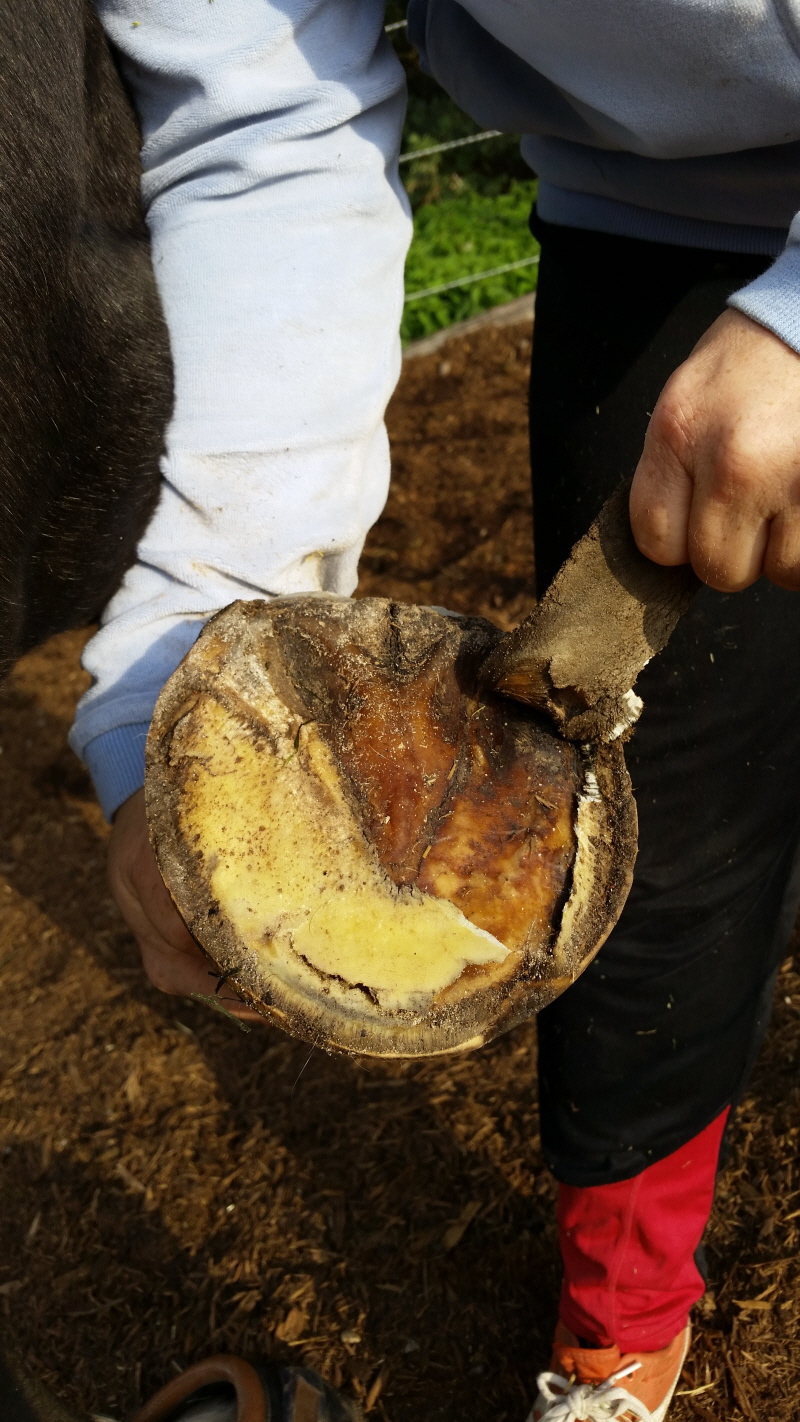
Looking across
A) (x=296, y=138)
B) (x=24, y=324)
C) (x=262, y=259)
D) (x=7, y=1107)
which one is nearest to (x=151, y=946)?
(x=24, y=324)

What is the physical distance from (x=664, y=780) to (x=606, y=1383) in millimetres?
1026

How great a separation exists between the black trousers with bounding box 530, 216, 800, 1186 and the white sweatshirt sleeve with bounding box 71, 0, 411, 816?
0.34 metres

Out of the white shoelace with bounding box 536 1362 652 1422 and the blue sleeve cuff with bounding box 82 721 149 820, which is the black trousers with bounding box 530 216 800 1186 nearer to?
the white shoelace with bounding box 536 1362 652 1422

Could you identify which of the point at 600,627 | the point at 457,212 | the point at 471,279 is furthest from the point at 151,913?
the point at 457,212

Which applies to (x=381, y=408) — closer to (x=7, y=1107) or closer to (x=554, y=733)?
(x=554, y=733)

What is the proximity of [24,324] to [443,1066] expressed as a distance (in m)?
1.80

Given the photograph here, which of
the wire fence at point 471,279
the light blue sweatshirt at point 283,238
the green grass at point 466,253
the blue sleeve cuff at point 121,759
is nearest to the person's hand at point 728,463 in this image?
the light blue sweatshirt at point 283,238

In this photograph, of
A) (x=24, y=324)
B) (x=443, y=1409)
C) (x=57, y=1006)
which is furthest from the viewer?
(x=57, y=1006)

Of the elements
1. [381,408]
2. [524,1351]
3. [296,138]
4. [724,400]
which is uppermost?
[296,138]

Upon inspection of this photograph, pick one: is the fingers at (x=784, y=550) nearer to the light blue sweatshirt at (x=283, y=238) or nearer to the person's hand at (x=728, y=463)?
the person's hand at (x=728, y=463)

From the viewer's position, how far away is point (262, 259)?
1.48 metres

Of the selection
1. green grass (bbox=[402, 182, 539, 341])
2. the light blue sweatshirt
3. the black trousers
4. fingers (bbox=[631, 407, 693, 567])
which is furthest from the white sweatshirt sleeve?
green grass (bbox=[402, 182, 539, 341])

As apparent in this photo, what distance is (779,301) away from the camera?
103 centimetres

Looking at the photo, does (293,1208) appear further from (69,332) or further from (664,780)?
(69,332)
